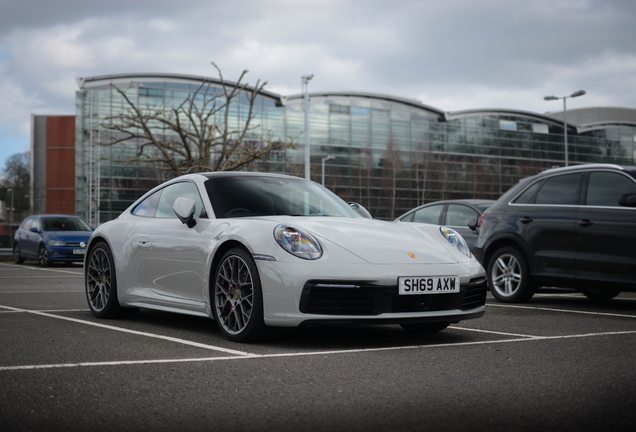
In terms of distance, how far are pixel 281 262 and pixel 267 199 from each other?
1132 millimetres

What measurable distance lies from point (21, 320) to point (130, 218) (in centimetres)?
136

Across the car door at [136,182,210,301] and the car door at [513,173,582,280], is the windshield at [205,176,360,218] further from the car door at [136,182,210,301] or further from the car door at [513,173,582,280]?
the car door at [513,173,582,280]

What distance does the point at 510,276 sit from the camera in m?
8.87

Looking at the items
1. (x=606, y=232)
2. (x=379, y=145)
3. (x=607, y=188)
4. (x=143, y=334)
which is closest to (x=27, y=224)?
(x=143, y=334)

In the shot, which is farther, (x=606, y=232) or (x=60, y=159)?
(x=60, y=159)

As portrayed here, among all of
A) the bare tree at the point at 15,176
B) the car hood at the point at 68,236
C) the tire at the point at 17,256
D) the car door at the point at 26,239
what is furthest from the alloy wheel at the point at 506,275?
the bare tree at the point at 15,176

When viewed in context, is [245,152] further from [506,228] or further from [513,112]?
[513,112]

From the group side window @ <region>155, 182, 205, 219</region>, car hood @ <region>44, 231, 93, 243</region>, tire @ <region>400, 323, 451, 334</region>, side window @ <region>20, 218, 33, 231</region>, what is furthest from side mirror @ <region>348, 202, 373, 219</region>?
side window @ <region>20, 218, 33, 231</region>

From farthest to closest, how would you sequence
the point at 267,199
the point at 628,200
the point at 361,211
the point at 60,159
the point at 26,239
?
the point at 60,159
the point at 26,239
the point at 628,200
the point at 361,211
the point at 267,199

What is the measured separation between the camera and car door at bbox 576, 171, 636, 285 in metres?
7.53

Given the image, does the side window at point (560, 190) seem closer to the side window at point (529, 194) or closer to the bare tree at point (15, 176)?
the side window at point (529, 194)

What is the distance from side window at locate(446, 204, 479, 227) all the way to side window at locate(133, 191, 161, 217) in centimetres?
628

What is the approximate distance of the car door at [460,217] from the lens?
459 inches

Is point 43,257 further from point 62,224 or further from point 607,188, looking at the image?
point 607,188
